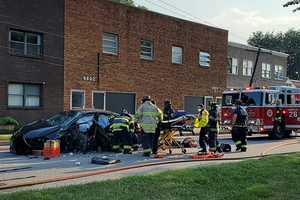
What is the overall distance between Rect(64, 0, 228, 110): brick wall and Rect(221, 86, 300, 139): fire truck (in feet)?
29.4

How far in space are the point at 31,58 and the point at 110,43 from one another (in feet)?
20.5

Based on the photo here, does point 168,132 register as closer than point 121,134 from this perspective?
Yes

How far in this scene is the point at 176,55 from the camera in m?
38.9

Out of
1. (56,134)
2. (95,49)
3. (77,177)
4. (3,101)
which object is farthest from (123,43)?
(77,177)

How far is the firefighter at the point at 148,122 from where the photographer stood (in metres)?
15.8

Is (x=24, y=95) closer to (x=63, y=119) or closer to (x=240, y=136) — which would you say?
(x=63, y=119)

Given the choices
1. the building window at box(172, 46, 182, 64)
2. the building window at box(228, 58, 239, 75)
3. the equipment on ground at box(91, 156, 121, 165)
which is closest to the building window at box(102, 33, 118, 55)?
the building window at box(172, 46, 182, 64)

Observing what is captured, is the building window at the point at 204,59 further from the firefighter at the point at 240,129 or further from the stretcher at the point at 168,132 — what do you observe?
the stretcher at the point at 168,132

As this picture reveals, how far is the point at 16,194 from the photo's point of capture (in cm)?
832

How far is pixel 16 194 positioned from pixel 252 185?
14.6 ft

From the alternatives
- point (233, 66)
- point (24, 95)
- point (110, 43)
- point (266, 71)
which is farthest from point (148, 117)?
point (266, 71)

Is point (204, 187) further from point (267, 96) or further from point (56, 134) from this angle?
point (267, 96)

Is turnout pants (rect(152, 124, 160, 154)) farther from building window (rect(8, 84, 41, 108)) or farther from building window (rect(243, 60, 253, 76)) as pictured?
building window (rect(243, 60, 253, 76))

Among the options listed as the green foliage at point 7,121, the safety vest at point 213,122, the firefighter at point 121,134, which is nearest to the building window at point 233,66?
the green foliage at point 7,121
